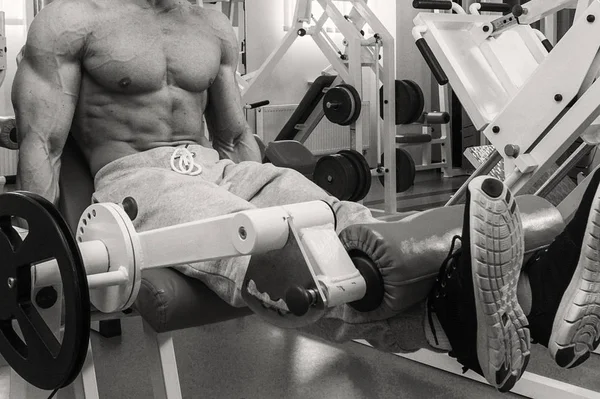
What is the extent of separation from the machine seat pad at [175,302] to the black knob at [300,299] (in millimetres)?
448

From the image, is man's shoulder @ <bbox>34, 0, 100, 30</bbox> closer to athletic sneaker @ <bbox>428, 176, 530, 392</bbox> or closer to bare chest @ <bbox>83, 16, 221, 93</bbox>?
bare chest @ <bbox>83, 16, 221, 93</bbox>

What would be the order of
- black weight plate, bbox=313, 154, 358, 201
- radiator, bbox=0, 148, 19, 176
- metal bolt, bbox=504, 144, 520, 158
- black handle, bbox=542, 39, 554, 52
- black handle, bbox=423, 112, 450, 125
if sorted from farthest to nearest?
black handle, bbox=423, 112, 450, 125 → radiator, bbox=0, 148, 19, 176 → black weight plate, bbox=313, 154, 358, 201 → black handle, bbox=542, 39, 554, 52 → metal bolt, bbox=504, 144, 520, 158

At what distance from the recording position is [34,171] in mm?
1756

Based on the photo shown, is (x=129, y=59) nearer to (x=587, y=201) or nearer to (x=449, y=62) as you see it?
(x=587, y=201)

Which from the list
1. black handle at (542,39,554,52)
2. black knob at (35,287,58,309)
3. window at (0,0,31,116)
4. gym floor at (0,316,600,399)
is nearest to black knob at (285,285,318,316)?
black knob at (35,287,58,309)

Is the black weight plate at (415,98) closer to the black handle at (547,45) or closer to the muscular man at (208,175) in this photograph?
the black handle at (547,45)

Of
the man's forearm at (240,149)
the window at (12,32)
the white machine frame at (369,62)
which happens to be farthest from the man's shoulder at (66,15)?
the window at (12,32)

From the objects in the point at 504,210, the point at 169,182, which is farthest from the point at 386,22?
the point at 504,210

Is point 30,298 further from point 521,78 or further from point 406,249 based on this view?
point 521,78

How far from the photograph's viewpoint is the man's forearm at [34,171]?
5.76 ft

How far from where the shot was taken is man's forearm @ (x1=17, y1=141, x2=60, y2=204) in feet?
5.76

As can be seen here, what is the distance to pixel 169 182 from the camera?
168cm

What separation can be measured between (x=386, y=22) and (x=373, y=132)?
1.07 metres

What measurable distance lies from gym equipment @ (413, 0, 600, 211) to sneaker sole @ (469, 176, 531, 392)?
1.79 metres
